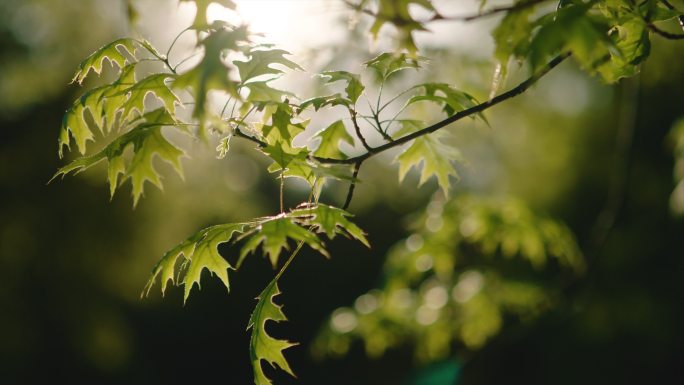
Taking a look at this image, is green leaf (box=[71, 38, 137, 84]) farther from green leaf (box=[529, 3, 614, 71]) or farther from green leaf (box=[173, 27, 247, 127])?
green leaf (box=[529, 3, 614, 71])

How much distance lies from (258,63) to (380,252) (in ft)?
42.5

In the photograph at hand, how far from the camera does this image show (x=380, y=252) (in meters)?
14.2

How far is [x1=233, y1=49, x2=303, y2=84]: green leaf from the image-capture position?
1.39m

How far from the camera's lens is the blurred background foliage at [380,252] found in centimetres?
336

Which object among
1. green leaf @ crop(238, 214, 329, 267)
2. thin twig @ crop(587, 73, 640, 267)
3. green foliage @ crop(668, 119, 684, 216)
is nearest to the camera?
green leaf @ crop(238, 214, 329, 267)

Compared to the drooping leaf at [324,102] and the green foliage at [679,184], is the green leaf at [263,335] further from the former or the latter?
the green foliage at [679,184]

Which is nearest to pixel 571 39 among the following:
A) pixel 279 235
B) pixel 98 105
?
pixel 279 235

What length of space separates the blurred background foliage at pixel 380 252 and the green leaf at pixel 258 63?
1338 millimetres

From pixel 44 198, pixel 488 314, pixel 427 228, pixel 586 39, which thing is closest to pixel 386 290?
pixel 427 228

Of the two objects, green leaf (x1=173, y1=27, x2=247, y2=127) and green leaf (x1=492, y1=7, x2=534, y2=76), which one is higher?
green leaf (x1=173, y1=27, x2=247, y2=127)

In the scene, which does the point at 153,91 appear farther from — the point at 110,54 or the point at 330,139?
the point at 330,139

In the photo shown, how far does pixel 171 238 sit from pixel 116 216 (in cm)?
111

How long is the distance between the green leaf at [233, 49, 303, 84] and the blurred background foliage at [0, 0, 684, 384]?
1.34 metres

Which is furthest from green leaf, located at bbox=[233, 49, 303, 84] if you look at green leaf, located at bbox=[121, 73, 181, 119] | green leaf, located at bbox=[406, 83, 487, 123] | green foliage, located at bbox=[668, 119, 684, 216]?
green foliage, located at bbox=[668, 119, 684, 216]
